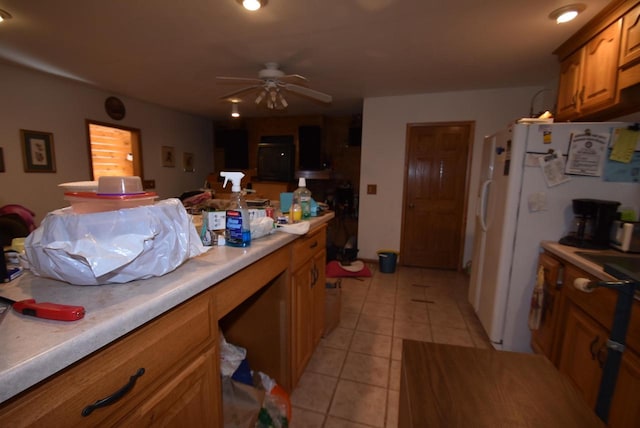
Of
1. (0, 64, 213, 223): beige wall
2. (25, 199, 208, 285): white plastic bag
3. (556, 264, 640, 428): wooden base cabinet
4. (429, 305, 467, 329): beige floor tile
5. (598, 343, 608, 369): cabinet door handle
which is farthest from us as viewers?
(0, 64, 213, 223): beige wall

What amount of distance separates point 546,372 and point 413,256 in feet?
10.1

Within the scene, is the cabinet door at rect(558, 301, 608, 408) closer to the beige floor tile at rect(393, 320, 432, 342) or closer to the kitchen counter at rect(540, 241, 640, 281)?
the kitchen counter at rect(540, 241, 640, 281)

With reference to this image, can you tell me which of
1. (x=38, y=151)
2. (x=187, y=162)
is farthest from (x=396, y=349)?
(x=187, y=162)

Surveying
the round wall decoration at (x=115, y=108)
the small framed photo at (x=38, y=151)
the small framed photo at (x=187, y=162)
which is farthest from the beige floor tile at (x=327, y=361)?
the small framed photo at (x=187, y=162)

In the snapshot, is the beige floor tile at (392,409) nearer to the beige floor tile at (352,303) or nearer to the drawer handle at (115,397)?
the beige floor tile at (352,303)

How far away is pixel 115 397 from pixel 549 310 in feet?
6.79

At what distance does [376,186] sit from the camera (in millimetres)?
3881

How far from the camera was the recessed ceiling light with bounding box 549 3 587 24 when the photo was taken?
170 cm

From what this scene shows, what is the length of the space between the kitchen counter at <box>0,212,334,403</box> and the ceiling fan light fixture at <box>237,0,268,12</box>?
1599mm

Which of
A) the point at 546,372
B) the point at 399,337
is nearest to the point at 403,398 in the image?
the point at 546,372

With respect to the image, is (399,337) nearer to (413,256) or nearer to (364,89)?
(413,256)

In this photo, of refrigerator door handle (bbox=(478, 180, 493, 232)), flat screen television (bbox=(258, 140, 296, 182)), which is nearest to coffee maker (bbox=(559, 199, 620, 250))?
refrigerator door handle (bbox=(478, 180, 493, 232))

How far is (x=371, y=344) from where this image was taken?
2.11 metres

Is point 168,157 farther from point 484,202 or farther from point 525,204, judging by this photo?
point 525,204
